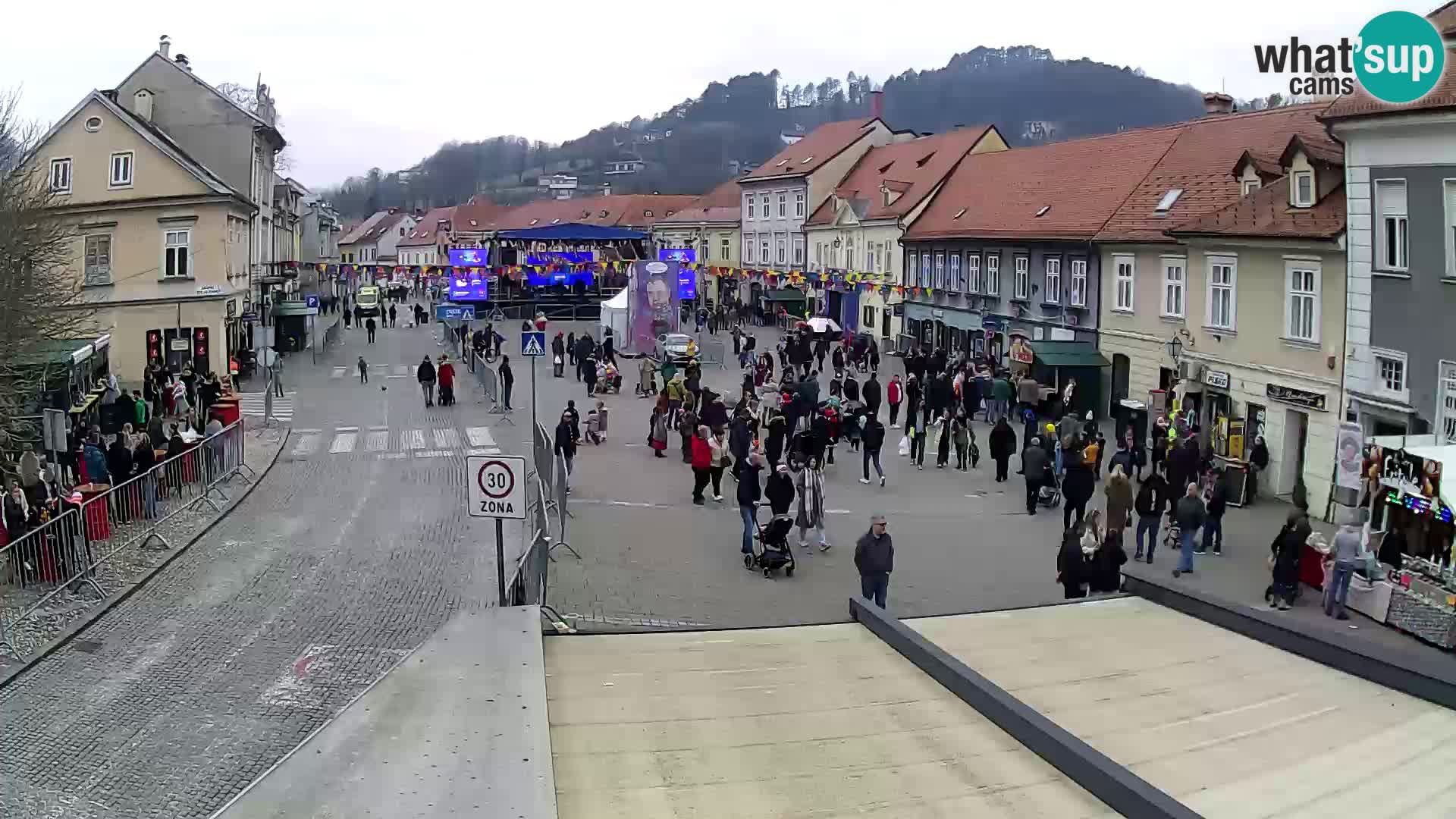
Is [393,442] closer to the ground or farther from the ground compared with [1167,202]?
closer to the ground

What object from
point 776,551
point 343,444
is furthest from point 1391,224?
point 343,444

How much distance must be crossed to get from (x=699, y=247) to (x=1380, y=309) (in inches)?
2654

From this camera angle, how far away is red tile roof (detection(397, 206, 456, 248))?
141500 millimetres

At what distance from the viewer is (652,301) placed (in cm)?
4800

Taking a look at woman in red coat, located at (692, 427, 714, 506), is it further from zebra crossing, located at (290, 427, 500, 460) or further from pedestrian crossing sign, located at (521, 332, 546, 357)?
zebra crossing, located at (290, 427, 500, 460)

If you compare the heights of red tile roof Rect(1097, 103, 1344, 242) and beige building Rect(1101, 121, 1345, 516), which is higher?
red tile roof Rect(1097, 103, 1344, 242)

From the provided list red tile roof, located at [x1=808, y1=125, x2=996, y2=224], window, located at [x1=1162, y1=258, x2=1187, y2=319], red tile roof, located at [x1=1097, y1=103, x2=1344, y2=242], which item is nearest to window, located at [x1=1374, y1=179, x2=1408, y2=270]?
red tile roof, located at [x1=1097, y1=103, x2=1344, y2=242]

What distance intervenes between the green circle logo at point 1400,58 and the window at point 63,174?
33903 mm

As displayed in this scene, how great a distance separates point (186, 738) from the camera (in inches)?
435

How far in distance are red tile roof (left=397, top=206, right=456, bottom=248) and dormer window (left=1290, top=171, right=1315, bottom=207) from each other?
12017cm

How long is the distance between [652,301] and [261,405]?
15.8m

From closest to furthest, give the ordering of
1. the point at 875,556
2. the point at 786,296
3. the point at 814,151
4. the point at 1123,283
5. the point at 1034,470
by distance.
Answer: the point at 875,556 → the point at 1034,470 → the point at 1123,283 → the point at 786,296 → the point at 814,151

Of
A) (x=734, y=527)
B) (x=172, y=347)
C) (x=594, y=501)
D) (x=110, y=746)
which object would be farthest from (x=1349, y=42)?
(x=172, y=347)

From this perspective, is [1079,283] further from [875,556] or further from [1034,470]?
[875,556]
